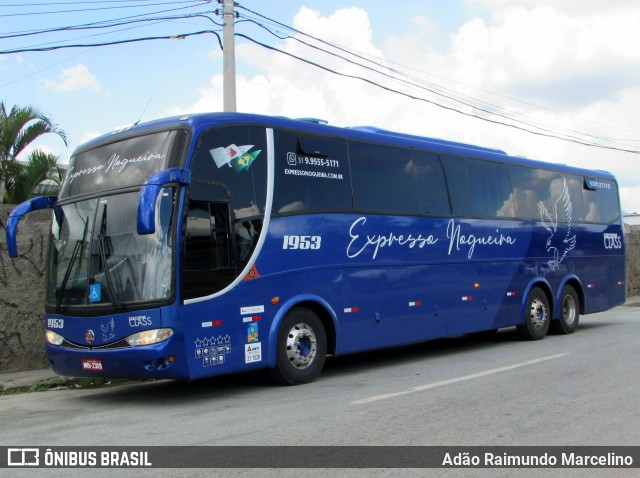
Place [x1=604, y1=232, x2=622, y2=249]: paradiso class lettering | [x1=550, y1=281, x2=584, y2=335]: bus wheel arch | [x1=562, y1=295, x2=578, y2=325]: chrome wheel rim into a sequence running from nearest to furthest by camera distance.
→ [x1=550, y1=281, x2=584, y2=335]: bus wheel arch → [x1=562, y1=295, x2=578, y2=325]: chrome wheel rim → [x1=604, y1=232, x2=622, y2=249]: paradiso class lettering

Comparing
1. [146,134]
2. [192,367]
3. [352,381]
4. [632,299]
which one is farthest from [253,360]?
[632,299]

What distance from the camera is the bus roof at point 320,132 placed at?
8914mm

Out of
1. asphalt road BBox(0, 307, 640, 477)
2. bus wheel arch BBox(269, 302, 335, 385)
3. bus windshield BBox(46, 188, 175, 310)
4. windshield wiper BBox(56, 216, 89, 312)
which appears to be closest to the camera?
asphalt road BBox(0, 307, 640, 477)

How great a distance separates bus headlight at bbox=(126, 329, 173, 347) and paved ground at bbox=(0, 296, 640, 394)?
124 inches

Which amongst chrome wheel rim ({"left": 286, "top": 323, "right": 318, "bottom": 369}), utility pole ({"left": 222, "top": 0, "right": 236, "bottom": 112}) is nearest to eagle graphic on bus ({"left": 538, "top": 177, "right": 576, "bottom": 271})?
utility pole ({"left": 222, "top": 0, "right": 236, "bottom": 112})

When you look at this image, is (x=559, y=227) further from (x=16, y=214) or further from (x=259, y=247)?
(x=16, y=214)

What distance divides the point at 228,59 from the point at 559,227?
7946 mm

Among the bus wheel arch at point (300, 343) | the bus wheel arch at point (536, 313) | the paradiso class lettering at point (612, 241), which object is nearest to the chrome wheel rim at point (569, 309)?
the bus wheel arch at point (536, 313)

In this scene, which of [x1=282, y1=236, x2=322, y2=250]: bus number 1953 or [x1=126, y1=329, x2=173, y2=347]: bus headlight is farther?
[x1=282, y1=236, x2=322, y2=250]: bus number 1953

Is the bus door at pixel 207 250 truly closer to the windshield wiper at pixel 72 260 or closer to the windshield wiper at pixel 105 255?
the windshield wiper at pixel 105 255

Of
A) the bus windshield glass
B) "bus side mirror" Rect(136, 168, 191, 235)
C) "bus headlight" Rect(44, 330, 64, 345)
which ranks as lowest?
"bus headlight" Rect(44, 330, 64, 345)

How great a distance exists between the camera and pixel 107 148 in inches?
368

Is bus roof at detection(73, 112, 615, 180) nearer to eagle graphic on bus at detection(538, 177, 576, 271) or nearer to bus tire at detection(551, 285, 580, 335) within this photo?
eagle graphic on bus at detection(538, 177, 576, 271)

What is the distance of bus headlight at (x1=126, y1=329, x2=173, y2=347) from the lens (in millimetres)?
8152
